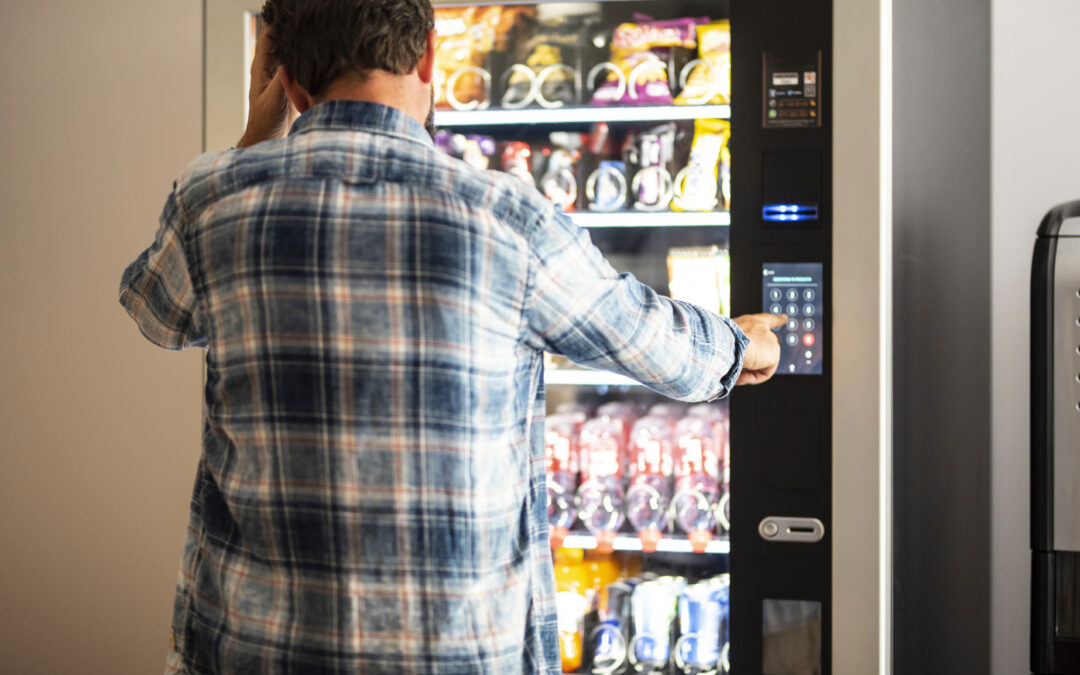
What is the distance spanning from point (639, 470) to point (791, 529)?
47 centimetres

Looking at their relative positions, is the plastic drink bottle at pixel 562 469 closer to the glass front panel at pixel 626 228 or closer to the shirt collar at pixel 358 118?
the glass front panel at pixel 626 228

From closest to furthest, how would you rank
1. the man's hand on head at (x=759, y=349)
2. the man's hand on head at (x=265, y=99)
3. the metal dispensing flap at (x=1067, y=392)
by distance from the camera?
the man's hand on head at (x=265, y=99) < the man's hand on head at (x=759, y=349) < the metal dispensing flap at (x=1067, y=392)

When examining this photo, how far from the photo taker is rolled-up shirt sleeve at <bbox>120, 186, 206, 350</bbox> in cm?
115

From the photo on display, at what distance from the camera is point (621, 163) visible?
6.69ft

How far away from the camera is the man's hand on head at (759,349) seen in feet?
4.73

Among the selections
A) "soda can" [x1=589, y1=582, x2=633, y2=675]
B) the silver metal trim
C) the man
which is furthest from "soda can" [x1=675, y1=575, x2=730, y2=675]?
the man

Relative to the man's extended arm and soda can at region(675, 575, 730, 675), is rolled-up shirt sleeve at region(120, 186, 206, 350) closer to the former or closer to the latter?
the man's extended arm

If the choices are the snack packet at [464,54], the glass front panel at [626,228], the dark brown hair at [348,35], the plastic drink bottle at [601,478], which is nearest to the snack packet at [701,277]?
the glass front panel at [626,228]

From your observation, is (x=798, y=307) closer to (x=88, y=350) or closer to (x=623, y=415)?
(x=623, y=415)

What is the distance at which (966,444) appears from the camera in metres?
2.24

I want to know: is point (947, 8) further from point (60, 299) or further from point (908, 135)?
point (60, 299)

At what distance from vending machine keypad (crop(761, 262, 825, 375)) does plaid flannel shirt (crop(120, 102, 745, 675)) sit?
1.75 ft

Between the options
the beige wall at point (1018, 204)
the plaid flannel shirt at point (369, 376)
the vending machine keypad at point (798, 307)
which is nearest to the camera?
the plaid flannel shirt at point (369, 376)

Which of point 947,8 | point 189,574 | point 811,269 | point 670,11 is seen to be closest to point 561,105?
point 670,11
